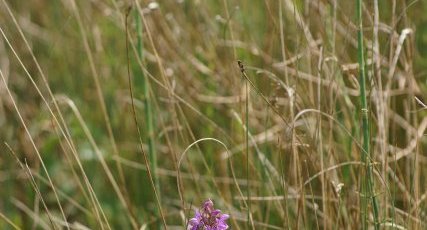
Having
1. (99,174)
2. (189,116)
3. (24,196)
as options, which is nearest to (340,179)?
(189,116)

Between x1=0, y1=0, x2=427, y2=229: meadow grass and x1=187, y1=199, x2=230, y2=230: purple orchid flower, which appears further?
x1=0, y1=0, x2=427, y2=229: meadow grass

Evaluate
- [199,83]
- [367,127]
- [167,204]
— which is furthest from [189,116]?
[367,127]

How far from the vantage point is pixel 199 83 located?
215 cm

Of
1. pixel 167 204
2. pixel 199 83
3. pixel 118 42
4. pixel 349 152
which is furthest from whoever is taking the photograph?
pixel 118 42

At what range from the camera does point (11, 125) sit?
7.98 feet

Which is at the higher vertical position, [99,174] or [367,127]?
[367,127]

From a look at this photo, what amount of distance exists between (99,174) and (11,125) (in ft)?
1.21

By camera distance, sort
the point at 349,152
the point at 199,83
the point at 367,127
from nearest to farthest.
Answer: the point at 367,127
the point at 349,152
the point at 199,83

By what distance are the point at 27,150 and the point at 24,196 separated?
0.46 ft

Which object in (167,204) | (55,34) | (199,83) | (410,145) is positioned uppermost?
(55,34)

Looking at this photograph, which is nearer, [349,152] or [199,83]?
[349,152]

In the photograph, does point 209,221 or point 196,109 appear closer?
point 209,221

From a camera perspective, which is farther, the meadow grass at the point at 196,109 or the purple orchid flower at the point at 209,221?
the meadow grass at the point at 196,109

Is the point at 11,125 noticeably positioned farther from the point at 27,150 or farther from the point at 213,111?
the point at 213,111
